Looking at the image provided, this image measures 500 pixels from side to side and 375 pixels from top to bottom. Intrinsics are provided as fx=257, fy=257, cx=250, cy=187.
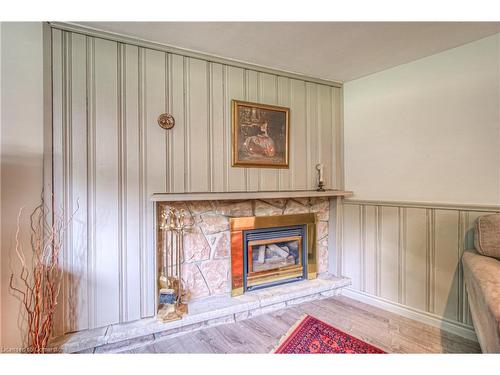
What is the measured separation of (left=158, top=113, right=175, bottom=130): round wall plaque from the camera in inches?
80.1

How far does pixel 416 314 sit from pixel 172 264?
216cm

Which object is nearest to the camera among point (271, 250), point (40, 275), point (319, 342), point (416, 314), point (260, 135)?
point (40, 275)

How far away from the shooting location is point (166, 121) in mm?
2053

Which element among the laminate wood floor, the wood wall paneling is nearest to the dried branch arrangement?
the laminate wood floor

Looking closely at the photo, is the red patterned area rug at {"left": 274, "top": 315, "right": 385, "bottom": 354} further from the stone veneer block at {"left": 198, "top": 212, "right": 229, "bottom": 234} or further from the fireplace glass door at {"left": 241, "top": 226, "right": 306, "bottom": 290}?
the stone veneer block at {"left": 198, "top": 212, "right": 229, "bottom": 234}

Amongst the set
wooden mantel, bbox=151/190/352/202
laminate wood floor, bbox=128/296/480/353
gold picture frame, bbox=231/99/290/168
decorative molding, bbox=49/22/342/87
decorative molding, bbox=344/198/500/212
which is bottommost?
laminate wood floor, bbox=128/296/480/353

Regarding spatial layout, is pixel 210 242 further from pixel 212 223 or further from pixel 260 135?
pixel 260 135

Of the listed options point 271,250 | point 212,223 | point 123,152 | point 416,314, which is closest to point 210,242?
point 212,223

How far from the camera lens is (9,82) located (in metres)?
1.59

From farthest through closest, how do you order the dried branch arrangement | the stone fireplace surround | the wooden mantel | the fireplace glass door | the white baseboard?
the fireplace glass door
the stone fireplace surround
the white baseboard
the wooden mantel
the dried branch arrangement

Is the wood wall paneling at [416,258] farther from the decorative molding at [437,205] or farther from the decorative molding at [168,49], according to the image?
the decorative molding at [168,49]

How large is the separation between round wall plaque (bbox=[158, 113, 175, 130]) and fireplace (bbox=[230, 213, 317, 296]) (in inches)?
38.5

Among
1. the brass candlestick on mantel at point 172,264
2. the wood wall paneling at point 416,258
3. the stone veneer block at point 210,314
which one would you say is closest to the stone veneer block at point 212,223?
the brass candlestick on mantel at point 172,264
